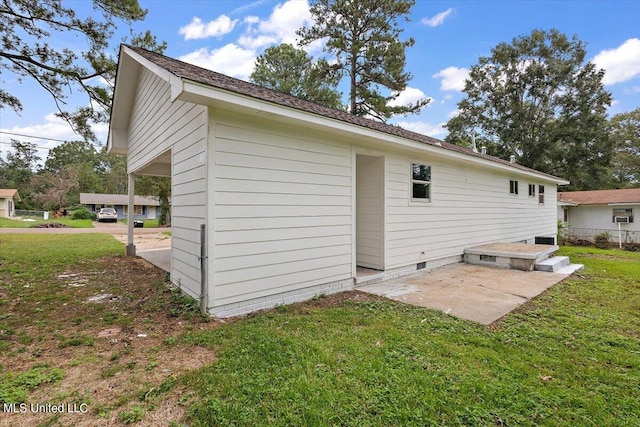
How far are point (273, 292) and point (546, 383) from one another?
122 inches

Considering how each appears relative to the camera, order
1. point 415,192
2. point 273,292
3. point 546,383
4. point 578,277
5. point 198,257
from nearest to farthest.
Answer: point 546,383 < point 198,257 < point 273,292 < point 578,277 < point 415,192

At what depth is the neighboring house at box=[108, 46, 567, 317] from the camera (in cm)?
381

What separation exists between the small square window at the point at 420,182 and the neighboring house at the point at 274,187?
0.08ft

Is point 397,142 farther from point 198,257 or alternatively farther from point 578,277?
point 578,277

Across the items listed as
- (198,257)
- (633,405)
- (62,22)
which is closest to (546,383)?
(633,405)

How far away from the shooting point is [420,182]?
6980 millimetres

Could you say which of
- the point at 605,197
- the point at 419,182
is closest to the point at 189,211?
the point at 419,182

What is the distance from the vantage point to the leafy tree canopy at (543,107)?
74.3 ft

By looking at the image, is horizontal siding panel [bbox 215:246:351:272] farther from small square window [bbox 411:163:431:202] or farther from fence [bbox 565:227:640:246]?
fence [bbox 565:227:640:246]

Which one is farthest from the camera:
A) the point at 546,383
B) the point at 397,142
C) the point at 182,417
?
the point at 397,142

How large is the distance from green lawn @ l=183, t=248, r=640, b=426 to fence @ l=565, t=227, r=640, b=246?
63.1 feet

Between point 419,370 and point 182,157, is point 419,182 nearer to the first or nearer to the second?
point 182,157

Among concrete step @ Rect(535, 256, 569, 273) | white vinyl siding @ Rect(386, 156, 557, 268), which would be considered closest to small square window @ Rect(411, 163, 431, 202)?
white vinyl siding @ Rect(386, 156, 557, 268)

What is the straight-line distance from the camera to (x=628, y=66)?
2228 centimetres
